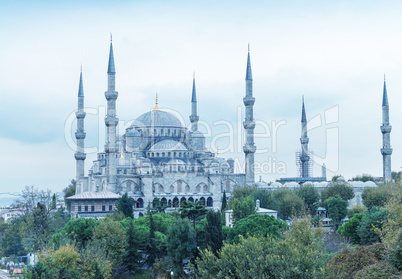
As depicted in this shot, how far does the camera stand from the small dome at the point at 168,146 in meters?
45.8

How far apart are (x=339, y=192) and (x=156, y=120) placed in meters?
16.9

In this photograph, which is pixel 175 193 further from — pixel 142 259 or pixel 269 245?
pixel 269 245

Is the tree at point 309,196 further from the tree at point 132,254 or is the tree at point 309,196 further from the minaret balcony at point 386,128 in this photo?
the tree at point 132,254

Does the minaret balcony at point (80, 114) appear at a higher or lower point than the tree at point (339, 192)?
higher

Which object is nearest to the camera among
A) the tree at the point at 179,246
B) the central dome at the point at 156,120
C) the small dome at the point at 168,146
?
the tree at the point at 179,246

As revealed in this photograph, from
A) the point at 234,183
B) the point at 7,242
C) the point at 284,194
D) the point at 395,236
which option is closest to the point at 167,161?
the point at 234,183

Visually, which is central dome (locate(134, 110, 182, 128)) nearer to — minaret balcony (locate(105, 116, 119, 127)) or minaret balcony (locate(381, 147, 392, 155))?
minaret balcony (locate(105, 116, 119, 127))

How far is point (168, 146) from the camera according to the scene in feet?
151

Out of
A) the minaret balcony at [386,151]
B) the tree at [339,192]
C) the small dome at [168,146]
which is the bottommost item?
the tree at [339,192]

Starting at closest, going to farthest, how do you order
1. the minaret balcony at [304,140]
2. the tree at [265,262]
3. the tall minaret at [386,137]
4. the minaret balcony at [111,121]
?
the tree at [265,262] < the minaret balcony at [111,121] < the tall minaret at [386,137] < the minaret balcony at [304,140]

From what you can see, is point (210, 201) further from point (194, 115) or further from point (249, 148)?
point (194, 115)

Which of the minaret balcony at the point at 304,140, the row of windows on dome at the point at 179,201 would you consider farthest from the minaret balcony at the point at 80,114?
the minaret balcony at the point at 304,140

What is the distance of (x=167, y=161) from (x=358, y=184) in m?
16.0

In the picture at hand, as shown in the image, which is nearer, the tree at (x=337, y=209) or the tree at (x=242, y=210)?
the tree at (x=242, y=210)
